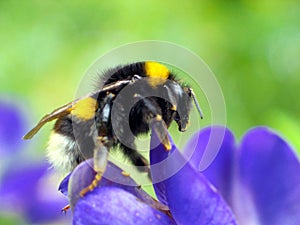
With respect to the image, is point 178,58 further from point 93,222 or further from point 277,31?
point 93,222

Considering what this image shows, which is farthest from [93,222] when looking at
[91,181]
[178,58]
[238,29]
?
[238,29]

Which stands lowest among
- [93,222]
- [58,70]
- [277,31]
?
[93,222]

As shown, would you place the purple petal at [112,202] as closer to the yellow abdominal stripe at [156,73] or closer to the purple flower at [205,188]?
the purple flower at [205,188]

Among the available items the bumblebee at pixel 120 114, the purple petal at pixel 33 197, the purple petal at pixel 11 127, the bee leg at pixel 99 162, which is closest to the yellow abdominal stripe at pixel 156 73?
the bumblebee at pixel 120 114

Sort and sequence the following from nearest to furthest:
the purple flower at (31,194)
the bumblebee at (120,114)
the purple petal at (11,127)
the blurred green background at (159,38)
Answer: the bumblebee at (120,114), the purple flower at (31,194), the purple petal at (11,127), the blurred green background at (159,38)

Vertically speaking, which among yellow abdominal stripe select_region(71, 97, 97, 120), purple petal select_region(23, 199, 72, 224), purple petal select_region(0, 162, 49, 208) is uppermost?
yellow abdominal stripe select_region(71, 97, 97, 120)

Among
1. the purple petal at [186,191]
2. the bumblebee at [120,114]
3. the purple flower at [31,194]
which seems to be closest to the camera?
the purple petal at [186,191]

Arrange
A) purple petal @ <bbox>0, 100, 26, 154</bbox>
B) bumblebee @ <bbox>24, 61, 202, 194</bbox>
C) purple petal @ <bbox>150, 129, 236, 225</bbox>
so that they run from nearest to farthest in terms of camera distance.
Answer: purple petal @ <bbox>150, 129, 236, 225</bbox> → bumblebee @ <bbox>24, 61, 202, 194</bbox> → purple petal @ <bbox>0, 100, 26, 154</bbox>

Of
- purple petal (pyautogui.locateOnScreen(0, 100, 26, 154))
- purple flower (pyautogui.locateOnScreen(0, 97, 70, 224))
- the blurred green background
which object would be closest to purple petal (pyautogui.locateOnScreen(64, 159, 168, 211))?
purple flower (pyautogui.locateOnScreen(0, 97, 70, 224))

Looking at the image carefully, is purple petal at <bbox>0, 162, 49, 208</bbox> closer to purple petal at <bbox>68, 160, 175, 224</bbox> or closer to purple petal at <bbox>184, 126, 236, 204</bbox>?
purple petal at <bbox>184, 126, 236, 204</bbox>
